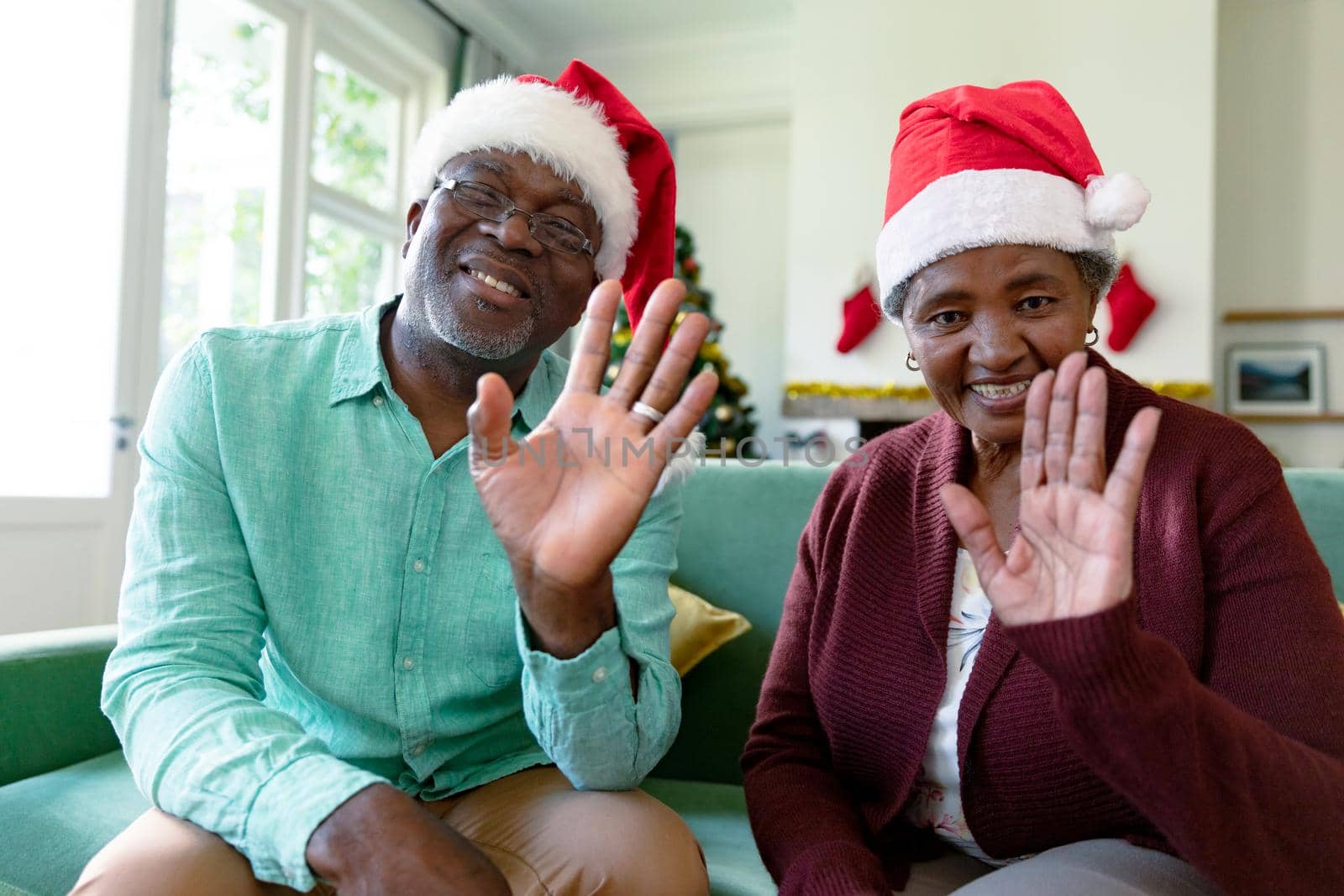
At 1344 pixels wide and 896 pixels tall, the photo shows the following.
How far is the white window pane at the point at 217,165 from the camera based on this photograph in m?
3.56

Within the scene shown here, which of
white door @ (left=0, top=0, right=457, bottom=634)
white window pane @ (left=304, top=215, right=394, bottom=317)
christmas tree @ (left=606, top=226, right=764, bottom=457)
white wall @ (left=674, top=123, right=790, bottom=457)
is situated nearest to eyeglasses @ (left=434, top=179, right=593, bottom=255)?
white door @ (left=0, top=0, right=457, bottom=634)

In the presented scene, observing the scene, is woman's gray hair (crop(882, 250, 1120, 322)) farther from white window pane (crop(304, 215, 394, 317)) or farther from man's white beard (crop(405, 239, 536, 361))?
white window pane (crop(304, 215, 394, 317))

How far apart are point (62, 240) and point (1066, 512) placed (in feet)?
11.1

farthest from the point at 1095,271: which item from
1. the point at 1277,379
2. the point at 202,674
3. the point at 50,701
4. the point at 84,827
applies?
the point at 1277,379

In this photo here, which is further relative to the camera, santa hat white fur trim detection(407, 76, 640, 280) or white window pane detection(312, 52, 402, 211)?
white window pane detection(312, 52, 402, 211)

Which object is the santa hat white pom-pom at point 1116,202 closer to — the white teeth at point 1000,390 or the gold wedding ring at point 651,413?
the white teeth at point 1000,390

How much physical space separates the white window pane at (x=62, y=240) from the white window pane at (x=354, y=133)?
1039 millimetres

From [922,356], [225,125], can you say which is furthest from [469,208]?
[225,125]

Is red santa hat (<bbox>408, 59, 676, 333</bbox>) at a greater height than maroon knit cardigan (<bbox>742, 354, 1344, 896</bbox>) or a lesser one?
greater

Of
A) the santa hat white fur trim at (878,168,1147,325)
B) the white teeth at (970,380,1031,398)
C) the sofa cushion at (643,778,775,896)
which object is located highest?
the santa hat white fur trim at (878,168,1147,325)

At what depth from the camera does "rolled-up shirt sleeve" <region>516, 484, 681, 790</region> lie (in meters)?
0.92

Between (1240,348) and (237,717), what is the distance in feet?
16.4

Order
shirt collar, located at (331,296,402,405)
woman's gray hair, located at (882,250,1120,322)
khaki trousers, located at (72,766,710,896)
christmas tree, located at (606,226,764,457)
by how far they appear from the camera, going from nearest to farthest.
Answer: khaki trousers, located at (72,766,710,896) < woman's gray hair, located at (882,250,1120,322) < shirt collar, located at (331,296,402,405) < christmas tree, located at (606,226,764,457)

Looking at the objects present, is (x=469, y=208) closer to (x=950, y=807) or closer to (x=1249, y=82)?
(x=950, y=807)
